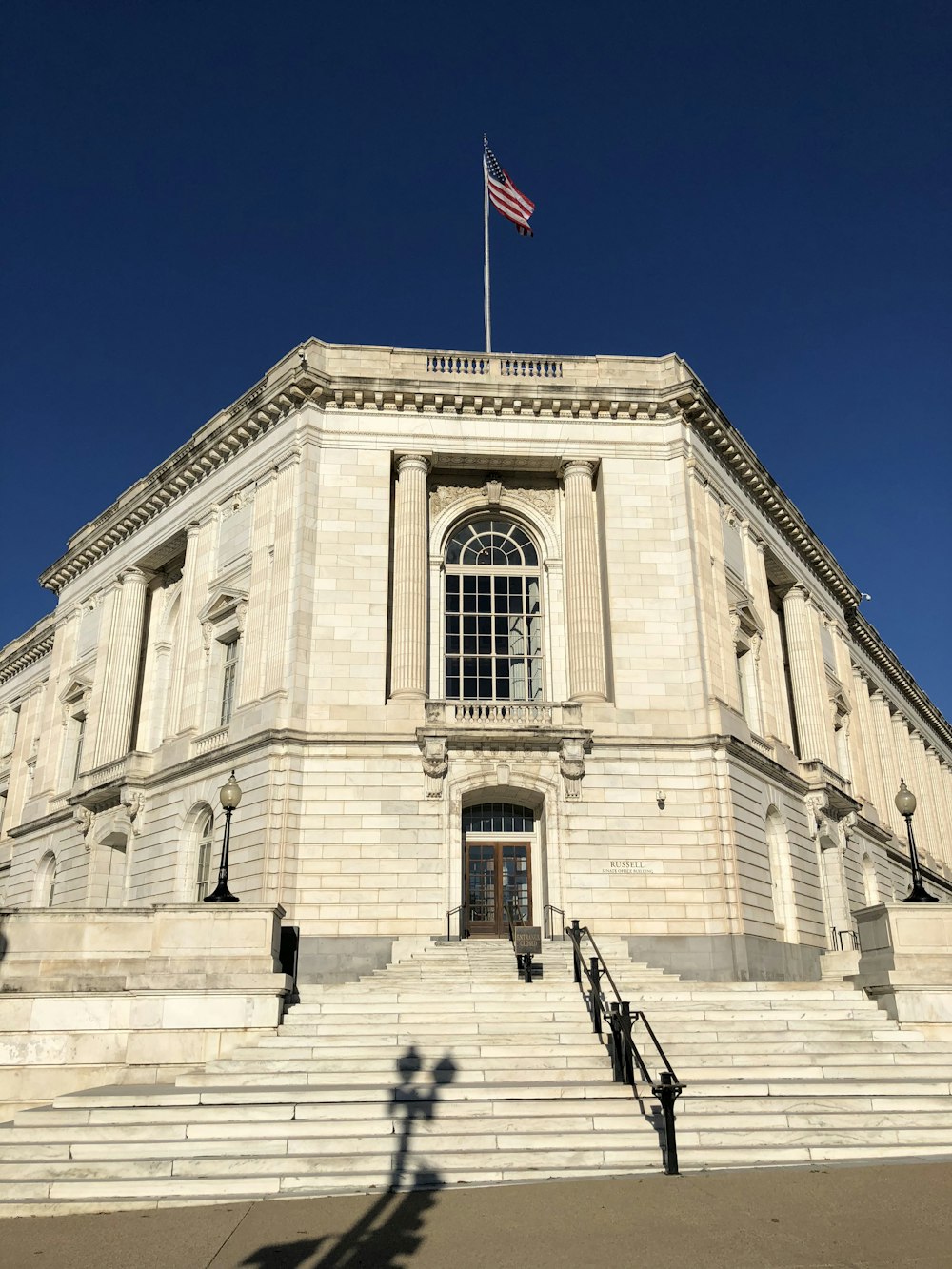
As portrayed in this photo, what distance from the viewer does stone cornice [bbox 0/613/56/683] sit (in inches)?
1806

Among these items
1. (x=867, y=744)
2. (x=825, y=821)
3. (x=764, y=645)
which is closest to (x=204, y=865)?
(x=764, y=645)

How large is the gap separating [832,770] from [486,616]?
43.2 feet

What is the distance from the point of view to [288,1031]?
15.0 metres

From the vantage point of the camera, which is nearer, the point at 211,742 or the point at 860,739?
the point at 211,742

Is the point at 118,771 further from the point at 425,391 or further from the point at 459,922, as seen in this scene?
the point at 425,391

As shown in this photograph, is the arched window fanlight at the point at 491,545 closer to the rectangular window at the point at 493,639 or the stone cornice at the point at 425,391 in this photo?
the rectangular window at the point at 493,639

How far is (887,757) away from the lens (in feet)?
152

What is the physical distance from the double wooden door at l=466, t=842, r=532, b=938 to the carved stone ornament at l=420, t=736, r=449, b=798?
205cm

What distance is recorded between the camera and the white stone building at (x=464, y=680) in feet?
79.1

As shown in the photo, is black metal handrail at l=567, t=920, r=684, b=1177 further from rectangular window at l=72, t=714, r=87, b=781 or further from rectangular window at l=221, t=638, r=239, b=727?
rectangular window at l=72, t=714, r=87, b=781

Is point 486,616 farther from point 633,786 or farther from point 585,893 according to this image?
point 585,893

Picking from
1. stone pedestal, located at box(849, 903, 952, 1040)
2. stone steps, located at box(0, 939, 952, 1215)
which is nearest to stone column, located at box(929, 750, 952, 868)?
stone pedestal, located at box(849, 903, 952, 1040)

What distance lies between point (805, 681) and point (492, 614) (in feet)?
41.9

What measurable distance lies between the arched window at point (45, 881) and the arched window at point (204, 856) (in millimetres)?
10201
